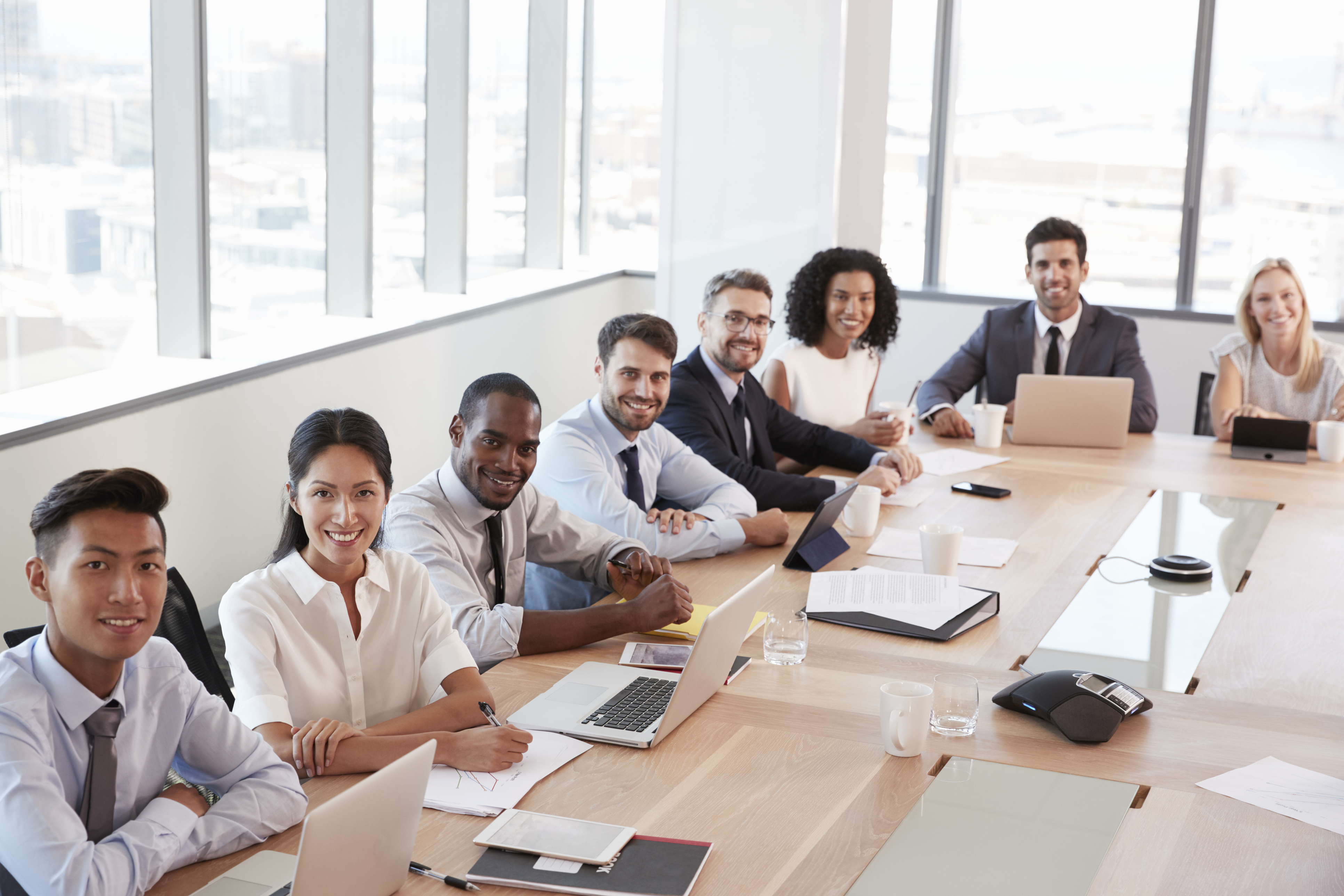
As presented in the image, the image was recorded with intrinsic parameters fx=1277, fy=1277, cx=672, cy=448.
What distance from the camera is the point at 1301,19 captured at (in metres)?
6.49

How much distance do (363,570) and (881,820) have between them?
3.05 ft

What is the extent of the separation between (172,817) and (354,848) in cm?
32

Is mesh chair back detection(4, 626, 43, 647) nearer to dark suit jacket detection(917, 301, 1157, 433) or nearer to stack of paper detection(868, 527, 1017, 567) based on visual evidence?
stack of paper detection(868, 527, 1017, 567)

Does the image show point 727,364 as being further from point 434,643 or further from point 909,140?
point 909,140

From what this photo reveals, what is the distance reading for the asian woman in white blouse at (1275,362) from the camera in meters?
4.25

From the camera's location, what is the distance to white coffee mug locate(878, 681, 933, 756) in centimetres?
191

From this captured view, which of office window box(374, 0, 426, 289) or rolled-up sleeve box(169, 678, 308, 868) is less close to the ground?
office window box(374, 0, 426, 289)

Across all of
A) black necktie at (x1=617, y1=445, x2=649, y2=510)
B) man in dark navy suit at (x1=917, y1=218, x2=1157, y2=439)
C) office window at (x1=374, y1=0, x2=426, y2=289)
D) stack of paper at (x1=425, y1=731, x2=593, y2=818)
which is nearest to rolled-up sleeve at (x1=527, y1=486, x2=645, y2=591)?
black necktie at (x1=617, y1=445, x2=649, y2=510)

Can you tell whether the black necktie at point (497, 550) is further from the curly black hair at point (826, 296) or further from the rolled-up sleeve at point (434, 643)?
the curly black hair at point (826, 296)

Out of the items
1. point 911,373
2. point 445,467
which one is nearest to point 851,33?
point 911,373

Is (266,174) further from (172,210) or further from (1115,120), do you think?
(1115,120)

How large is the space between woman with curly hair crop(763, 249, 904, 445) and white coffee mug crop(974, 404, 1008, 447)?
37 centimetres

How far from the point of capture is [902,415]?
4094 millimetres

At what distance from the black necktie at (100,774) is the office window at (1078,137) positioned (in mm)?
5993
